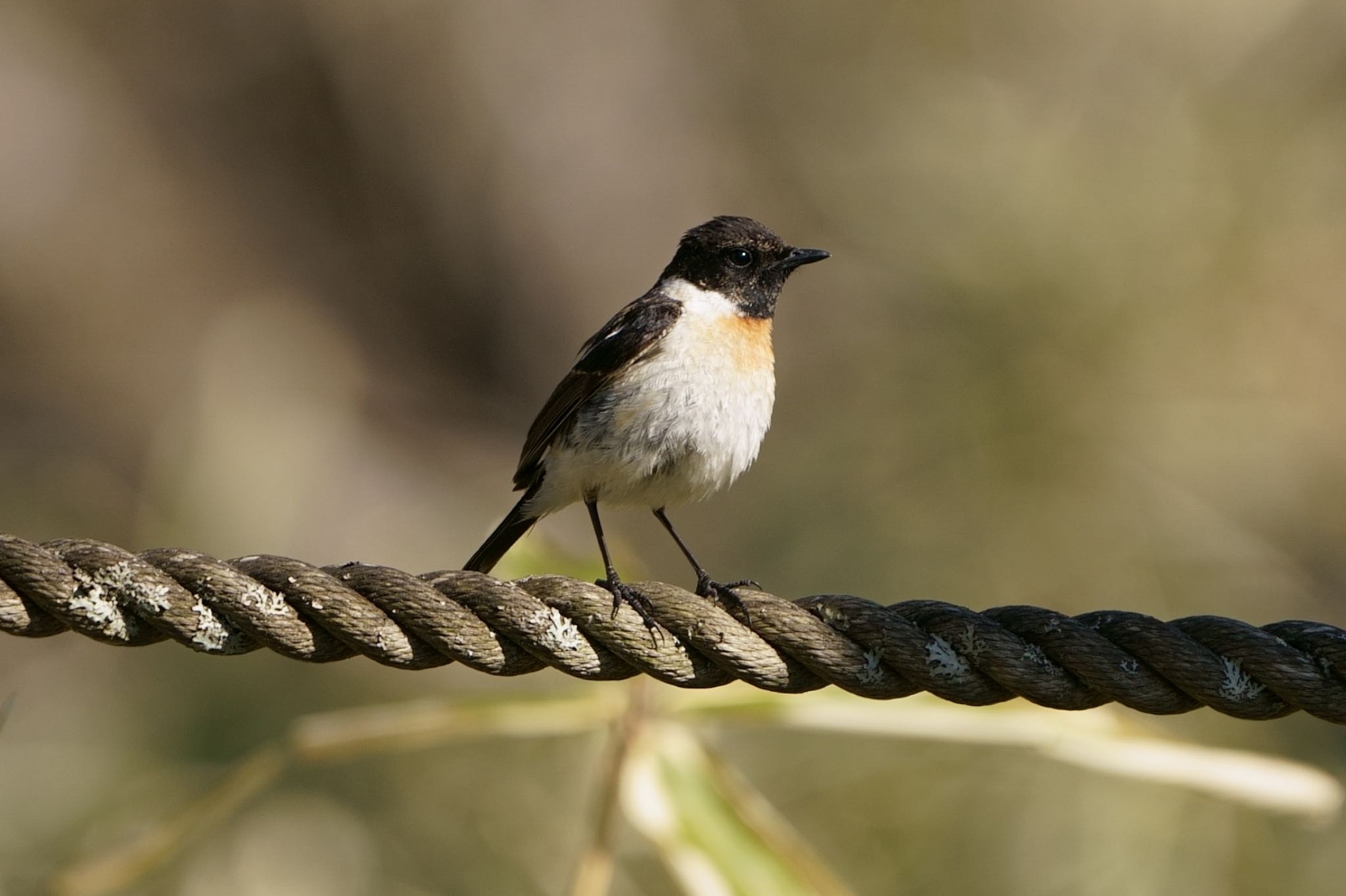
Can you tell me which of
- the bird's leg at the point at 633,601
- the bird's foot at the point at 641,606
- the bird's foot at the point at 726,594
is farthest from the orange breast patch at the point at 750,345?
the bird's foot at the point at 641,606

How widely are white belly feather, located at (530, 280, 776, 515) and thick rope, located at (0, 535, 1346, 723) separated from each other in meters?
1.43

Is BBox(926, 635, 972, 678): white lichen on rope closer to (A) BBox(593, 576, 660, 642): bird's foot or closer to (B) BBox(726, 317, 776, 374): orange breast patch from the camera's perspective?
(A) BBox(593, 576, 660, 642): bird's foot

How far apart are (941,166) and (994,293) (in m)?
1.07

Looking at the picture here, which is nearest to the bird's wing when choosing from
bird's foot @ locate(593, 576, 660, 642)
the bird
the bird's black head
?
the bird

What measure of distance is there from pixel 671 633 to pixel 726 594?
44cm

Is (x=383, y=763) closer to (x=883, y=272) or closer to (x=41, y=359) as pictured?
(x=883, y=272)

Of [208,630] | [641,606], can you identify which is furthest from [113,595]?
[641,606]

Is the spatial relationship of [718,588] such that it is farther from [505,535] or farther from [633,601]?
[505,535]

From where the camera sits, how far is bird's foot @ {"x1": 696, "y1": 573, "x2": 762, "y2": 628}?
310 cm

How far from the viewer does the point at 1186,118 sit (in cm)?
938

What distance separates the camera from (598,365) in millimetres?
4777

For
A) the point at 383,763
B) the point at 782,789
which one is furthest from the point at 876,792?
the point at 383,763

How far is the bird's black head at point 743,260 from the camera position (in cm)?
518

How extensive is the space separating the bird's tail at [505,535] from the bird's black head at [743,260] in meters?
1.06
